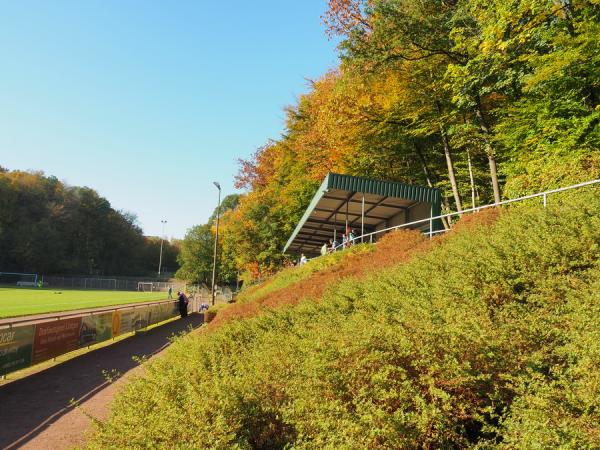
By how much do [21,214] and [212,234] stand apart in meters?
42.3

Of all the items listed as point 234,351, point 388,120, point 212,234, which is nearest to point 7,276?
point 212,234

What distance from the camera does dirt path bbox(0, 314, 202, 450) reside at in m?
8.01

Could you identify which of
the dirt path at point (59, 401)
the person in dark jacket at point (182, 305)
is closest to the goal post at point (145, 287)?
the person in dark jacket at point (182, 305)

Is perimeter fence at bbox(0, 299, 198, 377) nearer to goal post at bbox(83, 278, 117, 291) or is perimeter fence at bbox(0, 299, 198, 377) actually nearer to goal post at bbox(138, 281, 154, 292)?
goal post at bbox(138, 281, 154, 292)

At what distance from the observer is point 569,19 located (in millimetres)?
13547

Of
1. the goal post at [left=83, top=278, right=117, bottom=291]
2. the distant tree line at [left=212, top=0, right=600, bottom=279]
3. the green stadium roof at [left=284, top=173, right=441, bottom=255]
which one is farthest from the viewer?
the goal post at [left=83, top=278, right=117, bottom=291]

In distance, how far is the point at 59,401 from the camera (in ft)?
34.5

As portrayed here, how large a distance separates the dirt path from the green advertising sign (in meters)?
0.49

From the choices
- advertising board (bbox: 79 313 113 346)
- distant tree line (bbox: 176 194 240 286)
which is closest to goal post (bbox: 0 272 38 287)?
distant tree line (bbox: 176 194 240 286)

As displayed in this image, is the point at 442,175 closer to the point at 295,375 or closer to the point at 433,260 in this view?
the point at 433,260

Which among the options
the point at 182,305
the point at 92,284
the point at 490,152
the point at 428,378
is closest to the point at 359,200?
the point at 490,152

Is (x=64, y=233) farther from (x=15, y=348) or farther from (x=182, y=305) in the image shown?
(x=15, y=348)

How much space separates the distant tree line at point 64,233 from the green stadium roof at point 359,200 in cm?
8186

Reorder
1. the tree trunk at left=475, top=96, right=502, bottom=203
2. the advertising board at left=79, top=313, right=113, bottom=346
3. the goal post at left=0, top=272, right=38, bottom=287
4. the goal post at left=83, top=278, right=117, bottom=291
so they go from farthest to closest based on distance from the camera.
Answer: the goal post at left=83, top=278, right=117, bottom=291 → the goal post at left=0, top=272, right=38, bottom=287 → the tree trunk at left=475, top=96, right=502, bottom=203 → the advertising board at left=79, top=313, right=113, bottom=346
